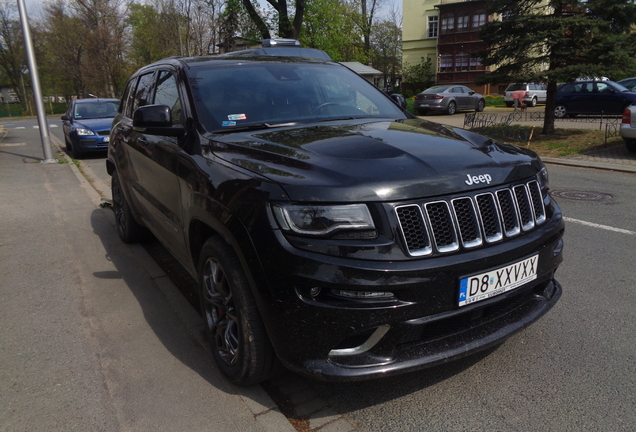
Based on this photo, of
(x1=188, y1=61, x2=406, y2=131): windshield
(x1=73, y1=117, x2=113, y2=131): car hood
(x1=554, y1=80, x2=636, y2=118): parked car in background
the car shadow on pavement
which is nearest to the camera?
the car shadow on pavement

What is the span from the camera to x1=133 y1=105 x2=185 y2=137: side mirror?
334 cm

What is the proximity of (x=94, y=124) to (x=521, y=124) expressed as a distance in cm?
1375

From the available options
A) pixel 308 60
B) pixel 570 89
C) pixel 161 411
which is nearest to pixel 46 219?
pixel 308 60

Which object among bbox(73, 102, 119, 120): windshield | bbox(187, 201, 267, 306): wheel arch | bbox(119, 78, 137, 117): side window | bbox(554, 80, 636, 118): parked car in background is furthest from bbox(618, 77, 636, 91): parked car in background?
bbox(187, 201, 267, 306): wheel arch

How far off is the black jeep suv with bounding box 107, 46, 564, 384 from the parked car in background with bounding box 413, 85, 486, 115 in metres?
24.5

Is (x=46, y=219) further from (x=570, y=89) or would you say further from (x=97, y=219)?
(x=570, y=89)

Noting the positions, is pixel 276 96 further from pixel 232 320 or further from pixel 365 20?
pixel 365 20

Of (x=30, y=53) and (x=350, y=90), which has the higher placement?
(x=30, y=53)

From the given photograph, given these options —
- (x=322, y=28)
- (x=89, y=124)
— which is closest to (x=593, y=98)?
(x=322, y=28)

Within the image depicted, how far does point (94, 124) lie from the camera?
14.5 meters

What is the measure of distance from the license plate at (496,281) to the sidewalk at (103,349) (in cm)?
109

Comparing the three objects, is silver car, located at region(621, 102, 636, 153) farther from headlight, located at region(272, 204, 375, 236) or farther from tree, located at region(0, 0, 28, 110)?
tree, located at region(0, 0, 28, 110)

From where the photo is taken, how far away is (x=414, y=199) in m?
2.39

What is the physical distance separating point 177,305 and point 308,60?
2.29 metres
